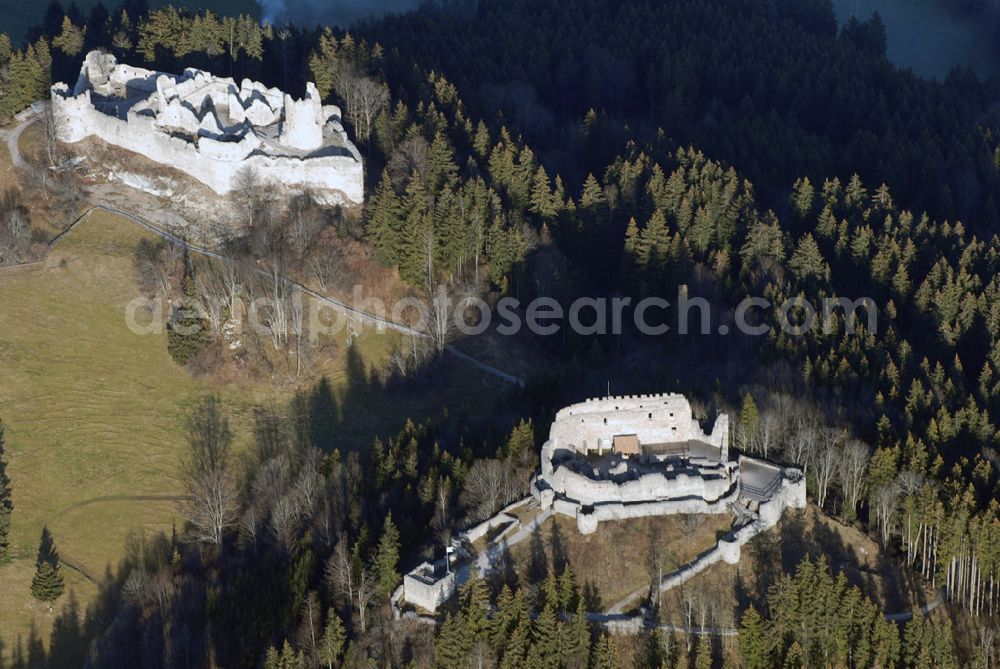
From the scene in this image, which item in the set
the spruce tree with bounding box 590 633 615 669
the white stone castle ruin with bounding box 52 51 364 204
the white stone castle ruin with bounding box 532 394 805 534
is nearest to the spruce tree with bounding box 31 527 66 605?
the white stone castle ruin with bounding box 532 394 805 534

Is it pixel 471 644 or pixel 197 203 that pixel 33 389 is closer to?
pixel 197 203

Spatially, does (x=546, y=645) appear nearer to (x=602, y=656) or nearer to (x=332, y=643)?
(x=602, y=656)

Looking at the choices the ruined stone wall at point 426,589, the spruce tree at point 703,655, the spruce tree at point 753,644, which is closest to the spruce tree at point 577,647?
the spruce tree at point 703,655

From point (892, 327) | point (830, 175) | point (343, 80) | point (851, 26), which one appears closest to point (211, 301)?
point (343, 80)

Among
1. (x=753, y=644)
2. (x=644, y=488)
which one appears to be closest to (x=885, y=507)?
(x=753, y=644)

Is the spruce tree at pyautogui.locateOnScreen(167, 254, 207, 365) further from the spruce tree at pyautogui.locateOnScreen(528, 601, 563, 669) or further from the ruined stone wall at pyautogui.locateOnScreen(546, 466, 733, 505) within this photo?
the spruce tree at pyautogui.locateOnScreen(528, 601, 563, 669)

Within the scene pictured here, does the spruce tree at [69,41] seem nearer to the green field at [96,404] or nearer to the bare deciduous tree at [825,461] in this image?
the green field at [96,404]
